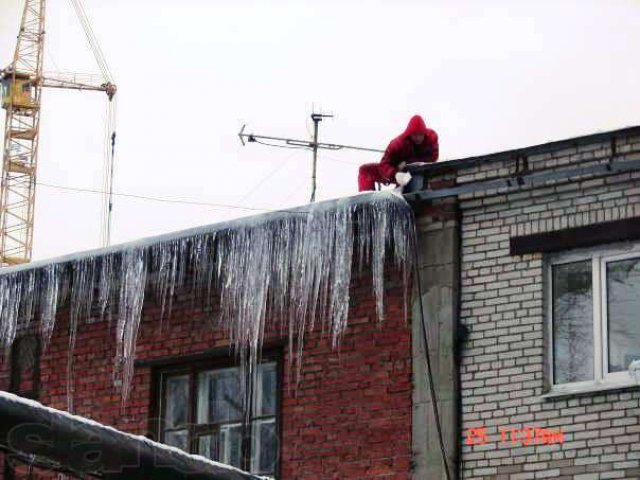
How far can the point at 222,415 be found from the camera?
14422mm

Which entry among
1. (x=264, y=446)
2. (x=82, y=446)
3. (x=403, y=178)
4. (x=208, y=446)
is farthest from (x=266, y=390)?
(x=82, y=446)

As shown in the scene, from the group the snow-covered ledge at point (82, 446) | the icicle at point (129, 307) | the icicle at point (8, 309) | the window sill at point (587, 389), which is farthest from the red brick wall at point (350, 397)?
the snow-covered ledge at point (82, 446)

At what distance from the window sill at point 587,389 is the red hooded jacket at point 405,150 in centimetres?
259

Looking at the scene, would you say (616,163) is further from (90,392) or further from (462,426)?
(90,392)

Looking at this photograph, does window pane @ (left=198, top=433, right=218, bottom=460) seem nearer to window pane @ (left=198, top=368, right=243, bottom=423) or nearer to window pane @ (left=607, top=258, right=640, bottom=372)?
window pane @ (left=198, top=368, right=243, bottom=423)

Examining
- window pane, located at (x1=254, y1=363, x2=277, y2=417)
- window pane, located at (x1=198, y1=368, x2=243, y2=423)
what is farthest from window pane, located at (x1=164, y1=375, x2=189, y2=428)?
window pane, located at (x1=254, y1=363, x2=277, y2=417)

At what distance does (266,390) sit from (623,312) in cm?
328

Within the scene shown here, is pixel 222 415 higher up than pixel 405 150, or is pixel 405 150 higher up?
pixel 405 150

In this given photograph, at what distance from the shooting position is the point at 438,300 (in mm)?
13227

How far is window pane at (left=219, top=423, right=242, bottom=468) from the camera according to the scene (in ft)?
46.5

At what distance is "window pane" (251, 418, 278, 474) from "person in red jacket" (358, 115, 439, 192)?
2.16 m

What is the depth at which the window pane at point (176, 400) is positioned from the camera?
14680mm

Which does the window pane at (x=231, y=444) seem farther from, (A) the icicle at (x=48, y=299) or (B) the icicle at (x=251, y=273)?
(A) the icicle at (x=48, y=299)

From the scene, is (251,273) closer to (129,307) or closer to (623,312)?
(129,307)
